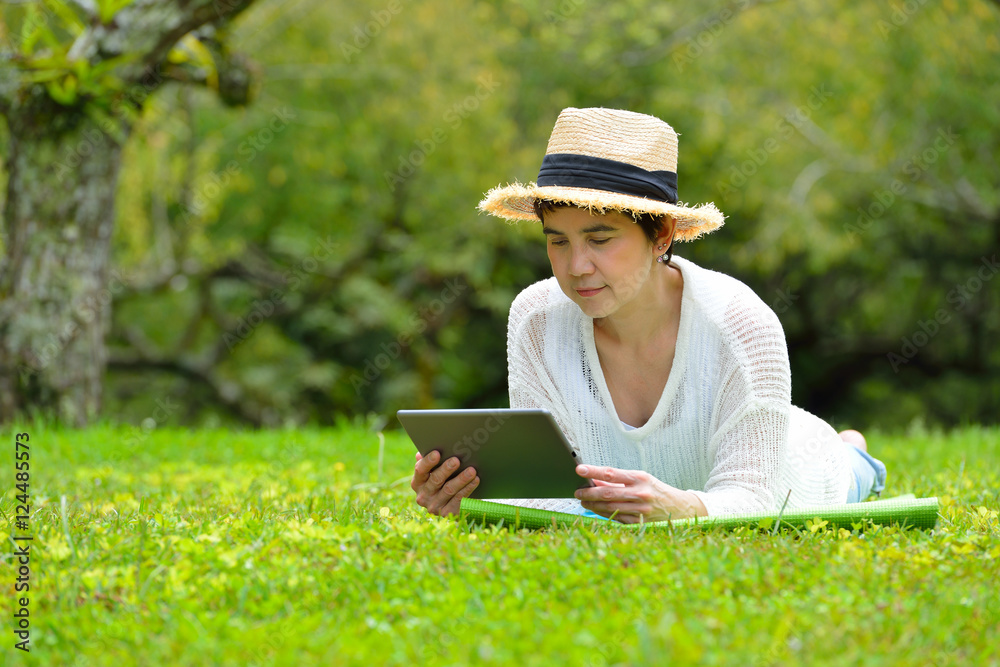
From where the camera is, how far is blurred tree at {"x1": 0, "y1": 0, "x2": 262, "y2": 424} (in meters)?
6.79

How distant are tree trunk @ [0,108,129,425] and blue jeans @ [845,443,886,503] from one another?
223 inches

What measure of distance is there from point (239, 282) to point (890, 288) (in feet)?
A: 35.8

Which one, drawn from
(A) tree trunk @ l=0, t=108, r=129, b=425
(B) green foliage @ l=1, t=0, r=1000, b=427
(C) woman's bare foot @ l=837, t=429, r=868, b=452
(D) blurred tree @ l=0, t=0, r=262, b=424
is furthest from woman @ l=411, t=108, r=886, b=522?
(B) green foliage @ l=1, t=0, r=1000, b=427

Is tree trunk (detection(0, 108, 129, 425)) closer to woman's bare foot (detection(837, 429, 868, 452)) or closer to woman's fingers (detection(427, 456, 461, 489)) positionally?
woman's fingers (detection(427, 456, 461, 489))

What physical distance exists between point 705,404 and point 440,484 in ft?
3.39

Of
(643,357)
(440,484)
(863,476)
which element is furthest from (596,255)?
(863,476)

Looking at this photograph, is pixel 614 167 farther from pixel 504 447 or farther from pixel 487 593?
pixel 487 593

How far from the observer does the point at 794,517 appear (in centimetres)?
308

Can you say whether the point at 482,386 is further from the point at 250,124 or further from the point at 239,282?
the point at 250,124

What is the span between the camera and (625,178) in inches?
130

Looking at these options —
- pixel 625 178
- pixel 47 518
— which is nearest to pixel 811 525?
pixel 625 178

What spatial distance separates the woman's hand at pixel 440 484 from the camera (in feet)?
10.6

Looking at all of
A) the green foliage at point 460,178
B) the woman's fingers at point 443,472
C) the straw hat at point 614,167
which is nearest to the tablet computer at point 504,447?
the woman's fingers at point 443,472

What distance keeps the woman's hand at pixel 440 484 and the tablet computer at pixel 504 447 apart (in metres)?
0.02
